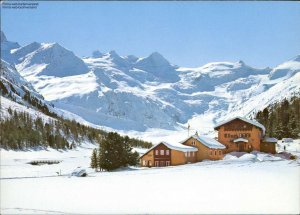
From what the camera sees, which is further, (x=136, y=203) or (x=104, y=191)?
(x=104, y=191)

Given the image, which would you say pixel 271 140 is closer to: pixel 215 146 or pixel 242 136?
pixel 242 136

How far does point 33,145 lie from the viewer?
120750 millimetres

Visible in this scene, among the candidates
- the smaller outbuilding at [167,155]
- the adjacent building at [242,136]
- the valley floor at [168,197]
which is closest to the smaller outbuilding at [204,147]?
the smaller outbuilding at [167,155]

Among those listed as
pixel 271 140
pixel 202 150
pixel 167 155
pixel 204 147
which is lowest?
pixel 167 155

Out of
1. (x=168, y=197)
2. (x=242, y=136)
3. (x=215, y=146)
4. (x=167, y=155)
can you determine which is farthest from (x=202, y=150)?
(x=168, y=197)

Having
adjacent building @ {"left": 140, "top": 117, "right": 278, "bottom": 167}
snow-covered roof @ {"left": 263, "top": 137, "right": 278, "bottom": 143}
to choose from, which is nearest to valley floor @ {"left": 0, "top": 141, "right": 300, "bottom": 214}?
adjacent building @ {"left": 140, "top": 117, "right": 278, "bottom": 167}

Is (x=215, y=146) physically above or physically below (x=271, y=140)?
below

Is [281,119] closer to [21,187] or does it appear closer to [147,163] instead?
[147,163]

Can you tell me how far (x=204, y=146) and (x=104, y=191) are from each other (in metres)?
40.6

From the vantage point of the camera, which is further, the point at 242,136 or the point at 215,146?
the point at 242,136

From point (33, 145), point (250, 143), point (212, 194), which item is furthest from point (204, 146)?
point (33, 145)

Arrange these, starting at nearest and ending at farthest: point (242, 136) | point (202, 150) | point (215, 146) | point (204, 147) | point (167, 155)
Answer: point (167, 155) < point (204, 147) < point (202, 150) < point (215, 146) < point (242, 136)

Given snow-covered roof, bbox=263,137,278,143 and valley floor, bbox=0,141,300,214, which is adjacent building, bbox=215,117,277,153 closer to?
snow-covered roof, bbox=263,137,278,143

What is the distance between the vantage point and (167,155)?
68875mm
